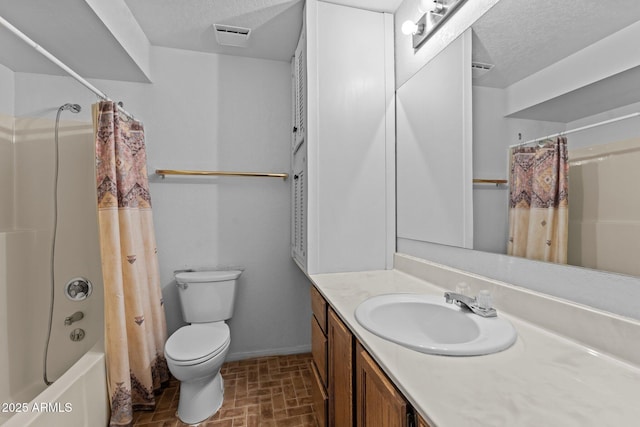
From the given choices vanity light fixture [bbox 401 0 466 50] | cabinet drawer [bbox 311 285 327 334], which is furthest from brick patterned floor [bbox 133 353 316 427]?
vanity light fixture [bbox 401 0 466 50]

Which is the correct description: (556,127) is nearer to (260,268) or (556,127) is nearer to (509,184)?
(509,184)

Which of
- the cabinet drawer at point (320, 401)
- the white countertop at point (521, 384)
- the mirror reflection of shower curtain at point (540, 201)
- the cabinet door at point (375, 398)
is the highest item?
the mirror reflection of shower curtain at point (540, 201)

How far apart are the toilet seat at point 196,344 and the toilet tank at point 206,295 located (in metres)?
0.11

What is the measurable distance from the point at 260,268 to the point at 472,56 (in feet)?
6.38

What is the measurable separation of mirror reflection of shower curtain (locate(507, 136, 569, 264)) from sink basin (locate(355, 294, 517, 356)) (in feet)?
0.88

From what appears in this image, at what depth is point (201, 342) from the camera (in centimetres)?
174

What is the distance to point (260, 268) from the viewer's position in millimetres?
2365

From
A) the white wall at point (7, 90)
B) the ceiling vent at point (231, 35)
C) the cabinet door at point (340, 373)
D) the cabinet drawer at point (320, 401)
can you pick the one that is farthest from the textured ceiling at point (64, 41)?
the cabinet drawer at point (320, 401)

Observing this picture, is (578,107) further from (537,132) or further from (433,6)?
(433,6)

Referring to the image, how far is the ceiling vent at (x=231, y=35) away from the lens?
196cm

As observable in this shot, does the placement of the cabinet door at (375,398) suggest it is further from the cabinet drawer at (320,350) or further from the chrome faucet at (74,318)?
the chrome faucet at (74,318)

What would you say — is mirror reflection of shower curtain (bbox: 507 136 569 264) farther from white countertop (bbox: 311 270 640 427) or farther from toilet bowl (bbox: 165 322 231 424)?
toilet bowl (bbox: 165 322 231 424)

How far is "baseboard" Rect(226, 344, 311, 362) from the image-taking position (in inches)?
91.3

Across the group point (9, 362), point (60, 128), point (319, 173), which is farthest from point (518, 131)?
point (9, 362)
